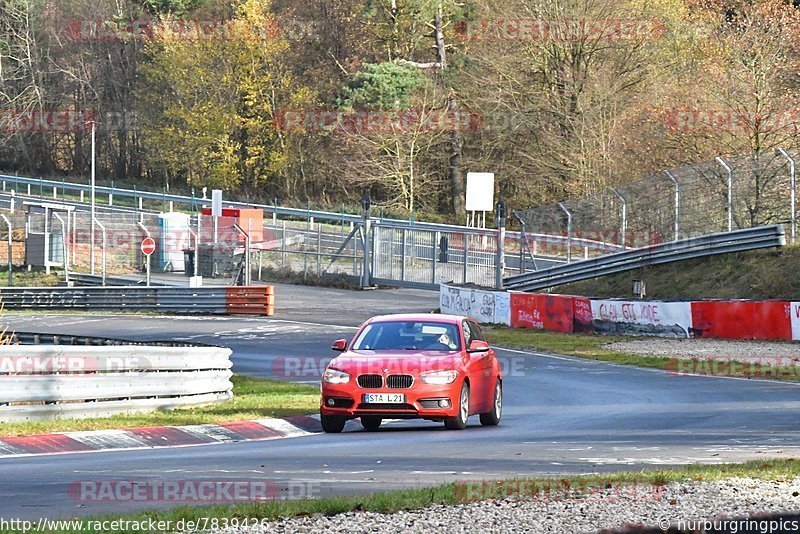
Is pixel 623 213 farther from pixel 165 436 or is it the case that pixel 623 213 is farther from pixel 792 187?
pixel 165 436

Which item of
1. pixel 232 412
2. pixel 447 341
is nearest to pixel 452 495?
pixel 447 341

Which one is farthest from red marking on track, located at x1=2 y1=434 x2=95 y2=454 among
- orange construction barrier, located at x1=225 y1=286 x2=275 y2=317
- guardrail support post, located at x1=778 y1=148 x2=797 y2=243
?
orange construction barrier, located at x1=225 y1=286 x2=275 y2=317

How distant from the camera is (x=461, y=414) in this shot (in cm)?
1633

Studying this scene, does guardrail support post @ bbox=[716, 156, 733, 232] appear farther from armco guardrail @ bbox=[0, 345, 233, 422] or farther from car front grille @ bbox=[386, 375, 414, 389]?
car front grille @ bbox=[386, 375, 414, 389]

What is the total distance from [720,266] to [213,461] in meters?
27.7

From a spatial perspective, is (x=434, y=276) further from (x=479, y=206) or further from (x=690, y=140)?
(x=690, y=140)

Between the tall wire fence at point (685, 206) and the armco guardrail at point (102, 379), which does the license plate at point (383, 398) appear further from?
the tall wire fence at point (685, 206)

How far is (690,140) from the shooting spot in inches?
1827

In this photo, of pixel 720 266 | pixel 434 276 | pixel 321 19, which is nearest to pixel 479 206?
pixel 434 276

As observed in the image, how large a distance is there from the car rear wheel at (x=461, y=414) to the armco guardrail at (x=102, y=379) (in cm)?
411

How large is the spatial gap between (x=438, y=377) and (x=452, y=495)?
6407 millimetres

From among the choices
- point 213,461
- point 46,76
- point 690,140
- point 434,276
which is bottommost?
point 213,461

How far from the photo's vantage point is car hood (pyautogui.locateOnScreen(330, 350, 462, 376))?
626 inches

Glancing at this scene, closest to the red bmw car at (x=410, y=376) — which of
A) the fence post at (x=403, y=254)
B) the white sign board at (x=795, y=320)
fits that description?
the white sign board at (x=795, y=320)
